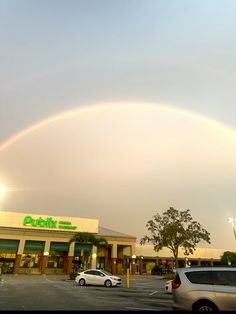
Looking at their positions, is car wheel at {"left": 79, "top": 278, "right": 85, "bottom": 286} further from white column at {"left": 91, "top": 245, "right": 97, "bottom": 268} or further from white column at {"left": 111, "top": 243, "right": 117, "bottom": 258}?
white column at {"left": 111, "top": 243, "right": 117, "bottom": 258}

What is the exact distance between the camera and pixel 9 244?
45.8 metres

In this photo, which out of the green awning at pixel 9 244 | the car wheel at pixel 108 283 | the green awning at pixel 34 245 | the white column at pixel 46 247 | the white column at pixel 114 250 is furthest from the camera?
the white column at pixel 114 250

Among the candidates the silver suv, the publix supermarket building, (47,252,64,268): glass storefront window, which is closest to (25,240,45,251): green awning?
the publix supermarket building

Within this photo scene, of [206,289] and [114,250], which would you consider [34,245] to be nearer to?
[114,250]

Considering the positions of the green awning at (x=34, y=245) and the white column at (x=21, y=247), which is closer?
the white column at (x=21, y=247)

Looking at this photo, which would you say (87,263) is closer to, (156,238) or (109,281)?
(156,238)

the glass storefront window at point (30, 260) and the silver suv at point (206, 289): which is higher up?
the glass storefront window at point (30, 260)

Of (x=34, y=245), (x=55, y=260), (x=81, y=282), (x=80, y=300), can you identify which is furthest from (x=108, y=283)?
(x=55, y=260)

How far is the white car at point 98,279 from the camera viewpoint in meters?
24.5

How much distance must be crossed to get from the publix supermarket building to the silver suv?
115ft

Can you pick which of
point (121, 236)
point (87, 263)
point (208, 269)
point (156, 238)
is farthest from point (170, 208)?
point (208, 269)

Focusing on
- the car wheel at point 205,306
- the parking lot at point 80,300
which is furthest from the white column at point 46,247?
the car wheel at point 205,306

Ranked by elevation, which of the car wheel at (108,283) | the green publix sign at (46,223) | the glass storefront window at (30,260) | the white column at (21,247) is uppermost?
the green publix sign at (46,223)

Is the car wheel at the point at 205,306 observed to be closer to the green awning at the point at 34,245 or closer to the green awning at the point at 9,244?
the green awning at the point at 34,245
